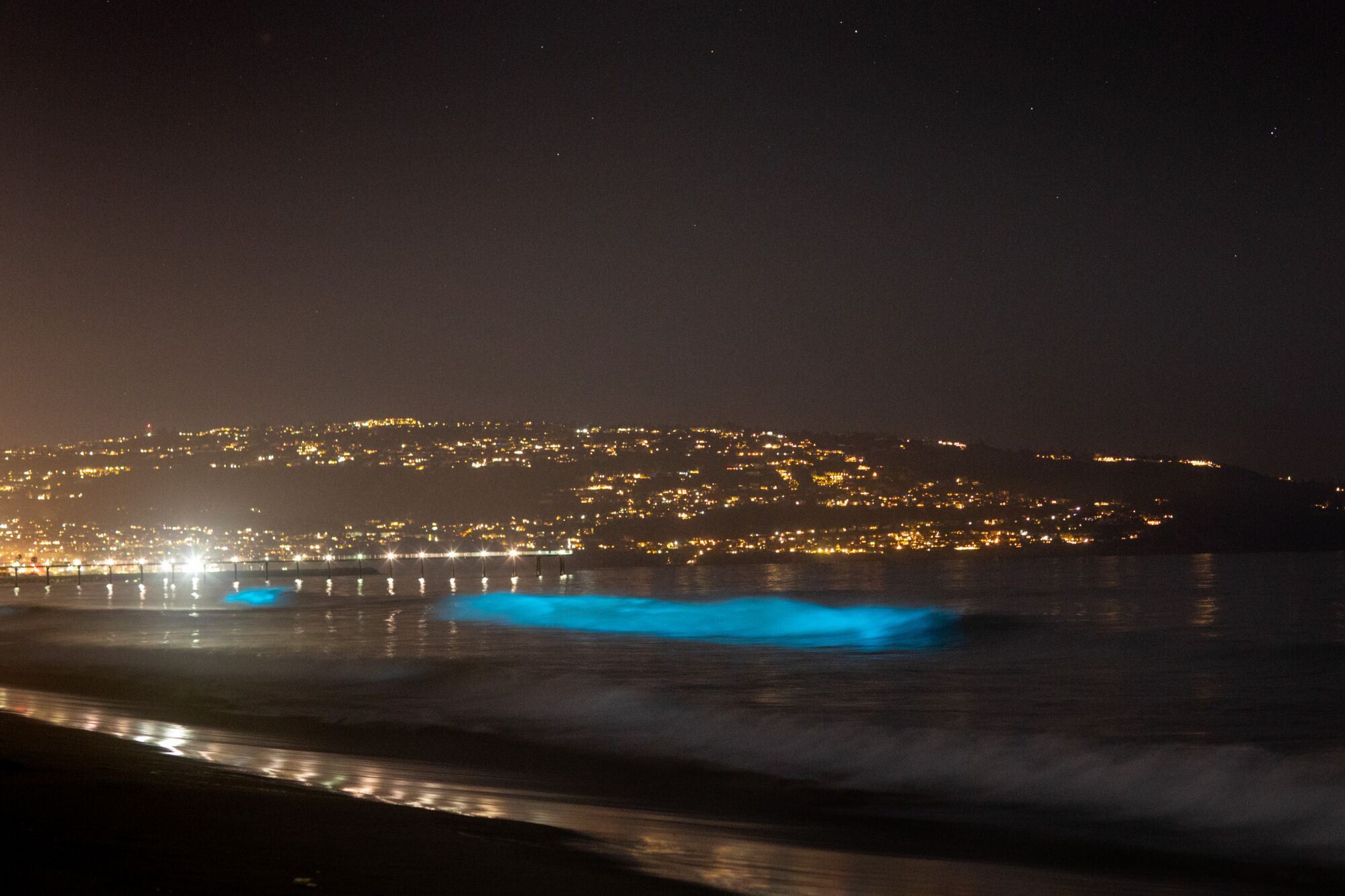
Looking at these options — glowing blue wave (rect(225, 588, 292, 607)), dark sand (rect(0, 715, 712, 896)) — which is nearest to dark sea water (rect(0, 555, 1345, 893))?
dark sand (rect(0, 715, 712, 896))

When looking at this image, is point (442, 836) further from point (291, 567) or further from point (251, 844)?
point (291, 567)

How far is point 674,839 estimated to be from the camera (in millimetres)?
9430

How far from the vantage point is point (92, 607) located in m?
57.9

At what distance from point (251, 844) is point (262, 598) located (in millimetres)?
68255

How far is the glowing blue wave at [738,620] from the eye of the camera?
3703 cm

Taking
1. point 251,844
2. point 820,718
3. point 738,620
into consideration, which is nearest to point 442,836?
point 251,844

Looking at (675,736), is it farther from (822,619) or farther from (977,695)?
(822,619)

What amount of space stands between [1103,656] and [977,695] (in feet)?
32.1

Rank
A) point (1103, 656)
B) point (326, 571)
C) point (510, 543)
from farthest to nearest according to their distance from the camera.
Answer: point (510, 543) < point (326, 571) < point (1103, 656)

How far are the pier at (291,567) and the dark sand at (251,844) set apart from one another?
98.0 meters

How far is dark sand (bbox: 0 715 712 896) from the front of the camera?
7.08 meters

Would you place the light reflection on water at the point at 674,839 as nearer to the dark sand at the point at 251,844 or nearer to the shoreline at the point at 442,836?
the shoreline at the point at 442,836

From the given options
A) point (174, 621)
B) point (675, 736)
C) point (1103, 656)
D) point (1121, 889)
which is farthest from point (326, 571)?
point (1121, 889)

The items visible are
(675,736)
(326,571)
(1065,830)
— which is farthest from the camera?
(326,571)
